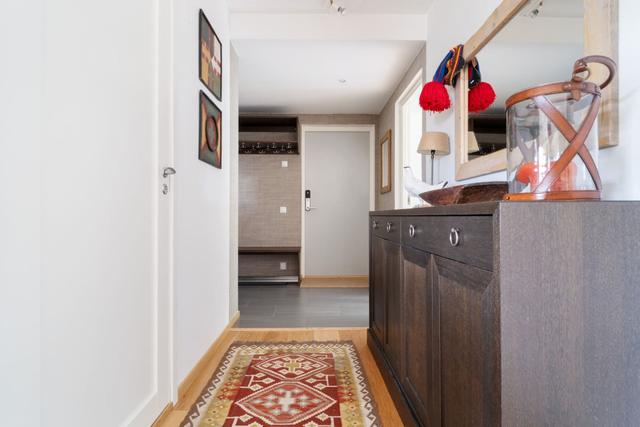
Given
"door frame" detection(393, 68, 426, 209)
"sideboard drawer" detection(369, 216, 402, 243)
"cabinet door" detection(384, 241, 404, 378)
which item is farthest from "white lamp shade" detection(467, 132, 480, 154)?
"door frame" detection(393, 68, 426, 209)

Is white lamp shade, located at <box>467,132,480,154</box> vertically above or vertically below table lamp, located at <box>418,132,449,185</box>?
below

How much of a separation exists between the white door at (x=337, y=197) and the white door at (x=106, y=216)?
12.4 feet

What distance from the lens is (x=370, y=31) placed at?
298cm

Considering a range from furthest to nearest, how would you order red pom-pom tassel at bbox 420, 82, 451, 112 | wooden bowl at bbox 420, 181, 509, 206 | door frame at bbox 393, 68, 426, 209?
1. door frame at bbox 393, 68, 426, 209
2. red pom-pom tassel at bbox 420, 82, 451, 112
3. wooden bowl at bbox 420, 181, 509, 206

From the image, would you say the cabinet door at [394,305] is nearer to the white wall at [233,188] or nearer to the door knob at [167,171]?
the door knob at [167,171]

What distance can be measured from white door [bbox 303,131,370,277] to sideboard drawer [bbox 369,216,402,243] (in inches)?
120

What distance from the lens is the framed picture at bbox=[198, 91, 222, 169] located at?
2.12 meters

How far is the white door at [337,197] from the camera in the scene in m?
5.37

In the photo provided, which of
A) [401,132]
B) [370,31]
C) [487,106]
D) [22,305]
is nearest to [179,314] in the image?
[22,305]

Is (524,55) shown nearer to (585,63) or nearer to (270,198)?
(585,63)

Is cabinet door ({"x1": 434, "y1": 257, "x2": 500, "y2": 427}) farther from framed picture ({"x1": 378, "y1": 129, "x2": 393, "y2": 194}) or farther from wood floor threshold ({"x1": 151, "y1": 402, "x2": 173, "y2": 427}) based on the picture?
framed picture ({"x1": 378, "y1": 129, "x2": 393, "y2": 194})

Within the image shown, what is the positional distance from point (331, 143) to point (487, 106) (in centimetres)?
358

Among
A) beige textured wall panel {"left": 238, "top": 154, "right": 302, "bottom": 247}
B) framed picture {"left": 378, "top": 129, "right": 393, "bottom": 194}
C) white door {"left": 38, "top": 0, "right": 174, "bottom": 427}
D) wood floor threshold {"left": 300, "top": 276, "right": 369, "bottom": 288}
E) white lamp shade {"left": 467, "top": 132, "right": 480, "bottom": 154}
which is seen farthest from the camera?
beige textured wall panel {"left": 238, "top": 154, "right": 302, "bottom": 247}

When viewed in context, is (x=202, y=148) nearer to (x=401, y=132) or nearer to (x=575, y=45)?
(x=575, y=45)
